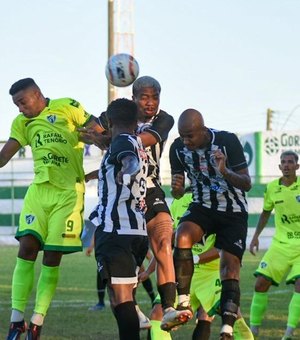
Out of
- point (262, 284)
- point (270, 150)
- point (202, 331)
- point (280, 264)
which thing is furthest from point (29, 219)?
point (270, 150)

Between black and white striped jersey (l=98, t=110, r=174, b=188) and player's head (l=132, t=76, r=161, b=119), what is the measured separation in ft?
0.33

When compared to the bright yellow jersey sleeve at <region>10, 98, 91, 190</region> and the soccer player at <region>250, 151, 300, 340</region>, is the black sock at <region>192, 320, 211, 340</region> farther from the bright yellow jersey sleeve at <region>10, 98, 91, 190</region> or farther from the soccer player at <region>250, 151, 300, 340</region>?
the bright yellow jersey sleeve at <region>10, 98, 91, 190</region>

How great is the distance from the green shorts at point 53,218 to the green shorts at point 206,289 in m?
1.24

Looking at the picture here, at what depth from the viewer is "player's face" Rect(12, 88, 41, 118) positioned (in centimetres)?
1053

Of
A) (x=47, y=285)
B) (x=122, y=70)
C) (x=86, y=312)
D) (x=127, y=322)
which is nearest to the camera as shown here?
(x=127, y=322)

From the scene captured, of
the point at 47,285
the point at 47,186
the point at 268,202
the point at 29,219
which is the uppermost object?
the point at 47,186

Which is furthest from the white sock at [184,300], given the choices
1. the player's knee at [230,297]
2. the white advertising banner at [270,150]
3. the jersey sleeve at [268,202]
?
the white advertising banner at [270,150]

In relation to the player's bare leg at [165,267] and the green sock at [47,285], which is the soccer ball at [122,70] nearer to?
the player's bare leg at [165,267]

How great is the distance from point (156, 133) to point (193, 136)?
34 cm

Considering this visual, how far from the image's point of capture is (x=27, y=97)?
10.6 m

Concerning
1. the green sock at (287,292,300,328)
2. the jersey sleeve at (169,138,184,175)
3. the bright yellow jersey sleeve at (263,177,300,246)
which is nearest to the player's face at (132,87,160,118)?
the jersey sleeve at (169,138,184,175)

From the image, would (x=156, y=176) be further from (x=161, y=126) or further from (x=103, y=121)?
(x=103, y=121)

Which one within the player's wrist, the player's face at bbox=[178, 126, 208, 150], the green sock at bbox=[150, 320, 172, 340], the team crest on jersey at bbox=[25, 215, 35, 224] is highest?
the player's face at bbox=[178, 126, 208, 150]

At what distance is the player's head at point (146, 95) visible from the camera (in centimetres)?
975
